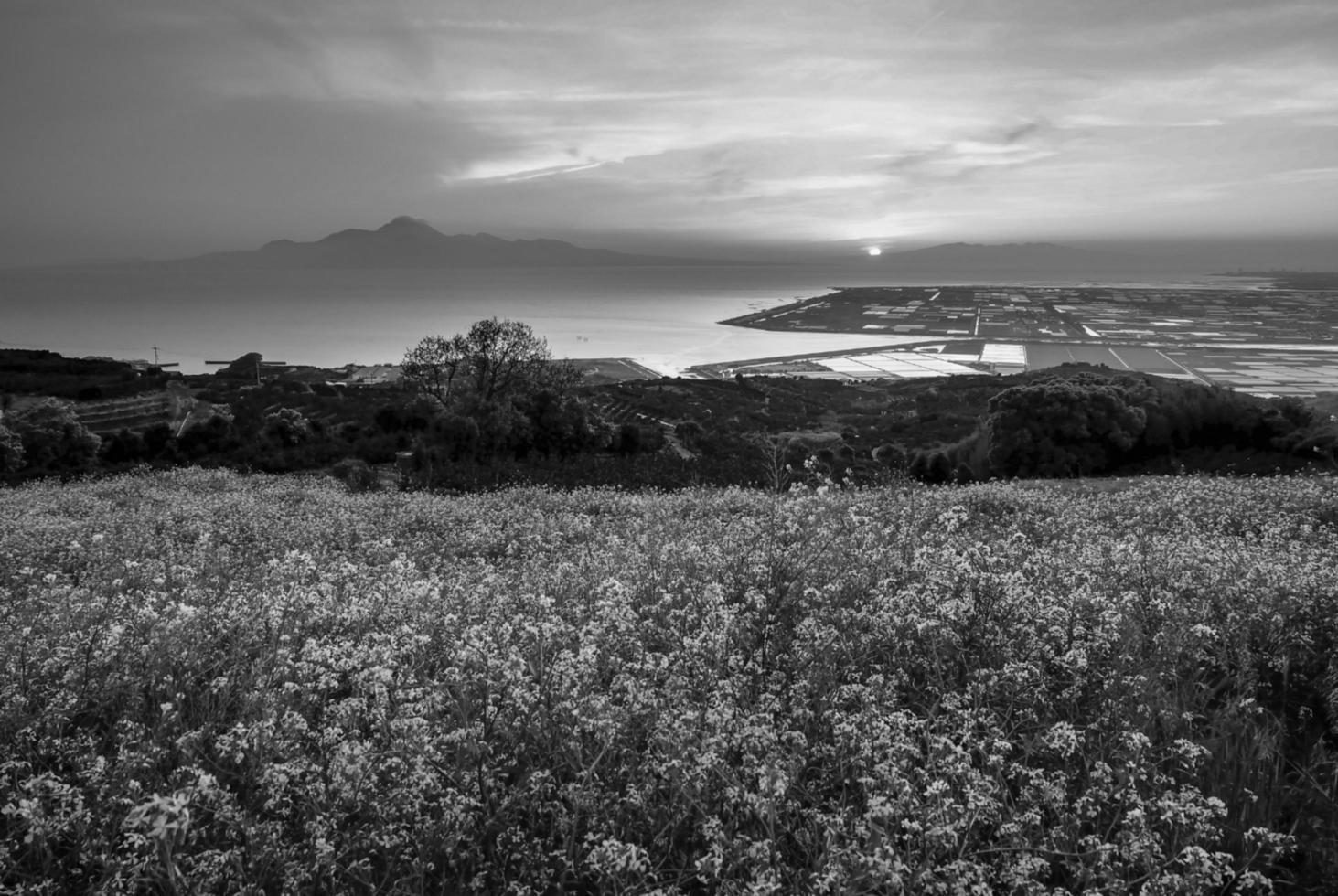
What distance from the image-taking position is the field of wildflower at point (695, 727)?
271 cm

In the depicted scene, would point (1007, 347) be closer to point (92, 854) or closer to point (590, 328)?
point (590, 328)

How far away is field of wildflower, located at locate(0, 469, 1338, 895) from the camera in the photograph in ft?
8.91

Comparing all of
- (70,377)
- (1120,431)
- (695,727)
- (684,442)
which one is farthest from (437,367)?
(695,727)

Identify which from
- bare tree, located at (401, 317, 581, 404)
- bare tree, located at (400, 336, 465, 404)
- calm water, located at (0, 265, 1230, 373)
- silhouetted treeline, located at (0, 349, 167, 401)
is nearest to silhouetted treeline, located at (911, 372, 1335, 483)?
bare tree, located at (401, 317, 581, 404)

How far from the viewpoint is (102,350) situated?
75.8 meters

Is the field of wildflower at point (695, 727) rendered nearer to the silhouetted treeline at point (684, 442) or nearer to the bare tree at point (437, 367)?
the silhouetted treeline at point (684, 442)

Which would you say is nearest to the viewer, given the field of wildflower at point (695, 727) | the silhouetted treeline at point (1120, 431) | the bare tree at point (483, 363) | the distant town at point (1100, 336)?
the field of wildflower at point (695, 727)

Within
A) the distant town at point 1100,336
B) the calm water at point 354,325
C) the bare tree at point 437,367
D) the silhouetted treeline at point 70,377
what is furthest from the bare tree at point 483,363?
the calm water at point 354,325

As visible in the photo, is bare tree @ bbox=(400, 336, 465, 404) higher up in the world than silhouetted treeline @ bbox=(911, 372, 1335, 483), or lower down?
higher up

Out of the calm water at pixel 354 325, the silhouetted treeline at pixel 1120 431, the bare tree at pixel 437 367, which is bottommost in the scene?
the silhouetted treeline at pixel 1120 431

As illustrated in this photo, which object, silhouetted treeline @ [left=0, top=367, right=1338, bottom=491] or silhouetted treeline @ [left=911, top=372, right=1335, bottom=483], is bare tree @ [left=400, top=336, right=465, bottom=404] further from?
silhouetted treeline @ [left=911, top=372, right=1335, bottom=483]

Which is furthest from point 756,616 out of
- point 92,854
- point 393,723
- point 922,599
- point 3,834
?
point 3,834

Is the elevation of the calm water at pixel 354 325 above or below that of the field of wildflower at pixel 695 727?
above

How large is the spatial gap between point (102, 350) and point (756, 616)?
3632 inches
